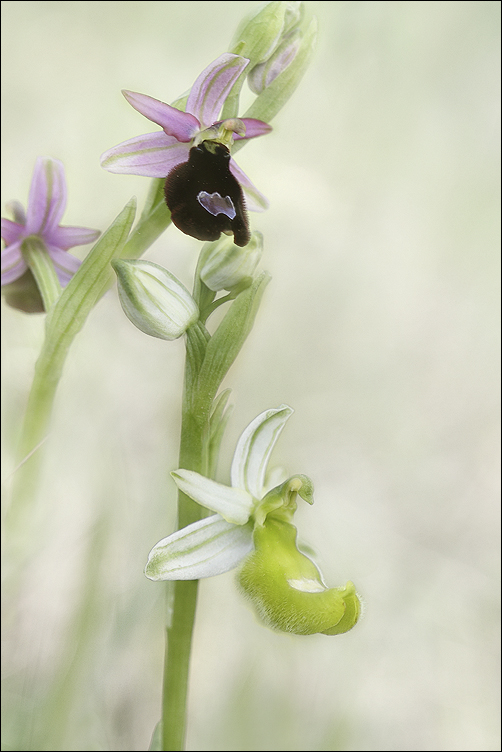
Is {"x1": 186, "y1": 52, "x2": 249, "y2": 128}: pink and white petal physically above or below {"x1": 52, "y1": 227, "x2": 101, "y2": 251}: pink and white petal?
above

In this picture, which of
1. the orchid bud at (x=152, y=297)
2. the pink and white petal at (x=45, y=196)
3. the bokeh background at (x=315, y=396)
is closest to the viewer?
the orchid bud at (x=152, y=297)

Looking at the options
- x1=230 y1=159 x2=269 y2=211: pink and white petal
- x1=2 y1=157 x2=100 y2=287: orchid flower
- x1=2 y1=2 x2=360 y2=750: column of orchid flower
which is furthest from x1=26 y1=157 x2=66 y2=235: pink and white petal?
x1=230 y1=159 x2=269 y2=211: pink and white petal

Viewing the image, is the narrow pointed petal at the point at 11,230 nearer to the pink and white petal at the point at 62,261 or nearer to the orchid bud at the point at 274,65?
the pink and white petal at the point at 62,261

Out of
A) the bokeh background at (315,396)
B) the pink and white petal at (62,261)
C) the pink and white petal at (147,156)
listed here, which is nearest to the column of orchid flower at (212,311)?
the pink and white petal at (147,156)

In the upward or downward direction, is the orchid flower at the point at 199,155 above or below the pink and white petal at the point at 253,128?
below

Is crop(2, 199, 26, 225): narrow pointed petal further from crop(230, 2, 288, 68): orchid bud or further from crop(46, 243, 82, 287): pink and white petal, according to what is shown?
crop(230, 2, 288, 68): orchid bud

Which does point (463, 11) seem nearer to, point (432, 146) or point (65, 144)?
point (432, 146)
